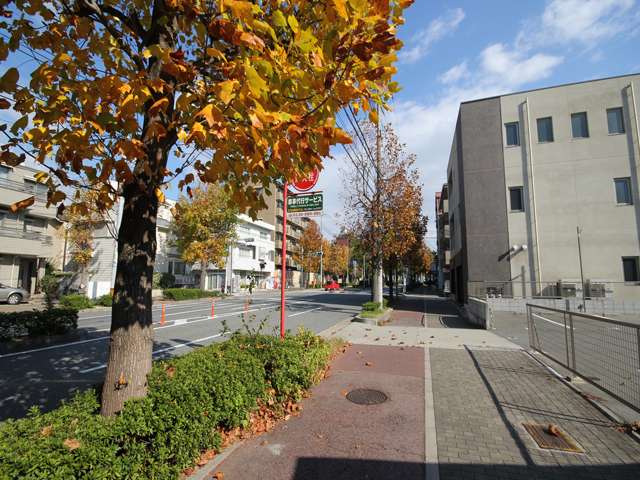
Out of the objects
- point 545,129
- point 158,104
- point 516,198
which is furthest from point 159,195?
point 545,129

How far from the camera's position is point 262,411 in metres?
4.80

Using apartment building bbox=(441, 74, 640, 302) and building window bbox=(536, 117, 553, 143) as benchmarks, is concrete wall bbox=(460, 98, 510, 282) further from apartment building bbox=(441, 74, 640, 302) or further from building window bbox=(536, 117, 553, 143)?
building window bbox=(536, 117, 553, 143)

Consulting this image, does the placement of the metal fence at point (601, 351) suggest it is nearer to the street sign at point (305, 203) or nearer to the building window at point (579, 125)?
the street sign at point (305, 203)

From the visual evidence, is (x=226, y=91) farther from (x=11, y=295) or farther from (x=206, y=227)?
(x=206, y=227)

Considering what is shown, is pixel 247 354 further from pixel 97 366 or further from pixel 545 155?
pixel 545 155

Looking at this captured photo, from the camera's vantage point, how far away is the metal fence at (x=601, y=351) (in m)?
4.71

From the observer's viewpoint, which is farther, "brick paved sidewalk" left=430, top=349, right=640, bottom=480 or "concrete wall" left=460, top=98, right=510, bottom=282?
"concrete wall" left=460, top=98, right=510, bottom=282

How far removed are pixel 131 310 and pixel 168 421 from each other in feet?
3.69

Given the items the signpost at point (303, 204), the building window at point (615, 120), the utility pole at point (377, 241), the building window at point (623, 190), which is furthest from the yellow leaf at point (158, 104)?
the building window at point (615, 120)

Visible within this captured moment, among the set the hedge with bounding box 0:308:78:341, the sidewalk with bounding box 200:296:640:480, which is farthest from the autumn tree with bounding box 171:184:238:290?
the sidewalk with bounding box 200:296:640:480

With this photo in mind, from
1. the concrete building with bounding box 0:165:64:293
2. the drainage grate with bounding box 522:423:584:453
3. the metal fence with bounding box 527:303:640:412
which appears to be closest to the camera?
the drainage grate with bounding box 522:423:584:453

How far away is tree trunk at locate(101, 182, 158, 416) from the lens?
134 inches

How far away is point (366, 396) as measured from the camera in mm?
5738

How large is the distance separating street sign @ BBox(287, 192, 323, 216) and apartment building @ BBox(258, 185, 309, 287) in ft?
163
